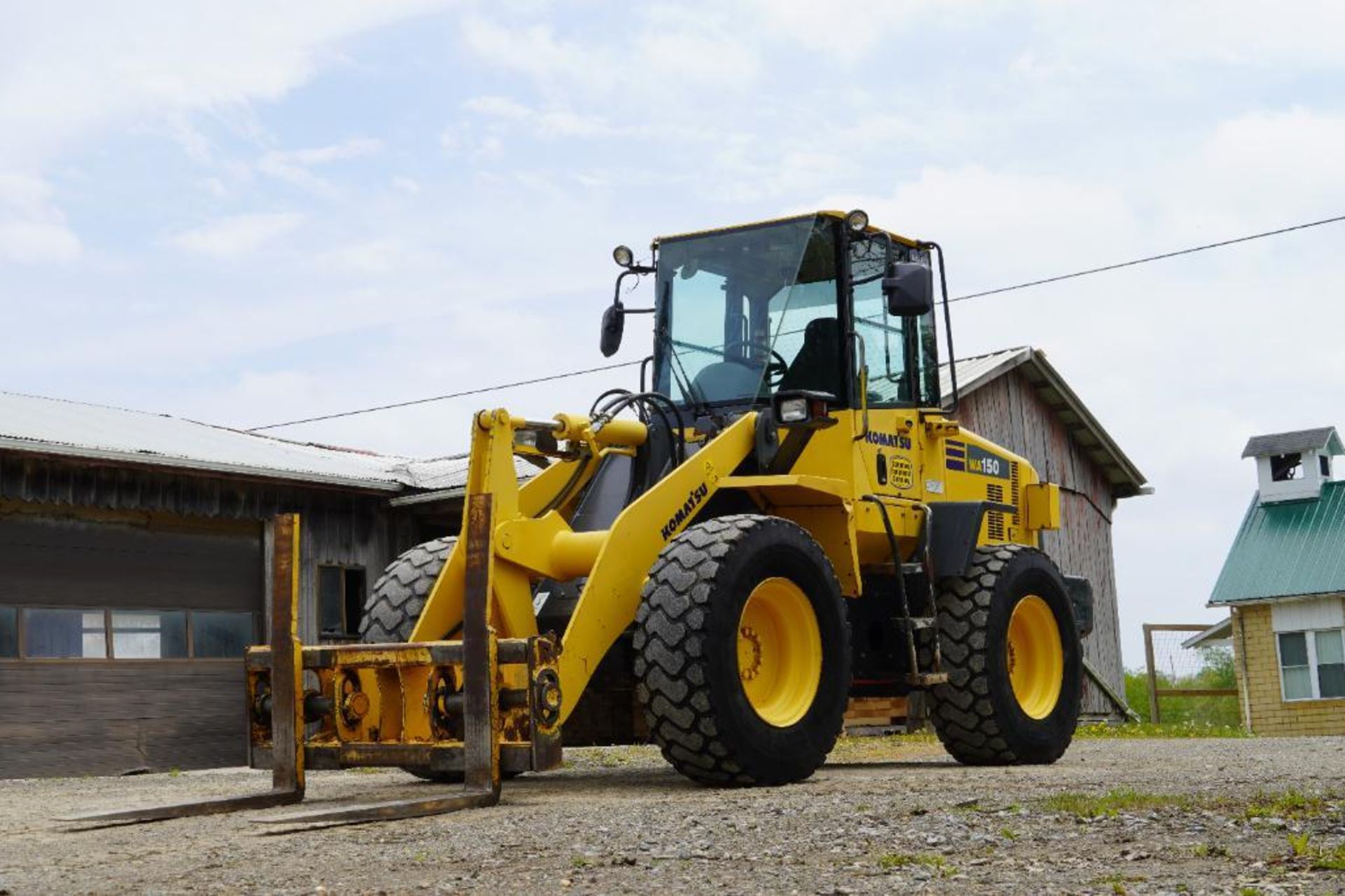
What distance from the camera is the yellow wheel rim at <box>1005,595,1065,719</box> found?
40.4 feet

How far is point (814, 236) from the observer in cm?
1141

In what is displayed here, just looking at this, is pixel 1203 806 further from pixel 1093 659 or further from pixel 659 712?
pixel 1093 659

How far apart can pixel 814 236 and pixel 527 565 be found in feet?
10.6

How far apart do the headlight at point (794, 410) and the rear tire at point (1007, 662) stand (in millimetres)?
2072

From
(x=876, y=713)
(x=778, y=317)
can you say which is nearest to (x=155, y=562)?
(x=876, y=713)

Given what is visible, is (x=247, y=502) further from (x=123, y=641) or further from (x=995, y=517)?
(x=995, y=517)

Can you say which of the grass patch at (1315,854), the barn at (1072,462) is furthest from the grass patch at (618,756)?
the barn at (1072,462)

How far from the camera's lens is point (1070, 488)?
26766 mm

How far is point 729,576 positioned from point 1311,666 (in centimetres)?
2354

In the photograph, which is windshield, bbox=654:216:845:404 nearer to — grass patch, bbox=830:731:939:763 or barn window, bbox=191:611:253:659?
grass patch, bbox=830:731:939:763

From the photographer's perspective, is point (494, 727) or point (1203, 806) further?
point (494, 727)

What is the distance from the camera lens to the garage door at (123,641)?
15.5 meters

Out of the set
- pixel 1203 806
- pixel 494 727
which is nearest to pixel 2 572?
pixel 494 727

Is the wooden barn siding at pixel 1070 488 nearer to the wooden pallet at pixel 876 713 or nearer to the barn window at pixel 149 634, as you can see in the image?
the wooden pallet at pixel 876 713
